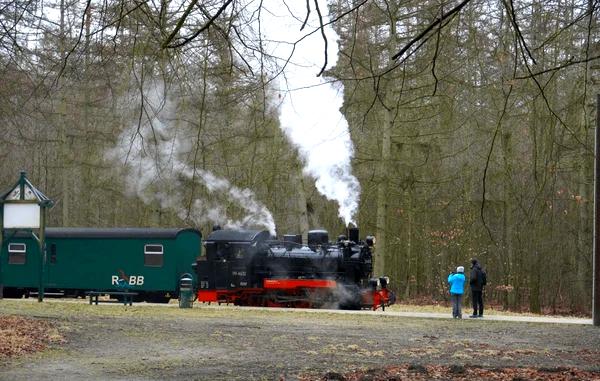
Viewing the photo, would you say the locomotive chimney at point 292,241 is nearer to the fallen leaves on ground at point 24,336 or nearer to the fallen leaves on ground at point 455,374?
the fallen leaves on ground at point 24,336

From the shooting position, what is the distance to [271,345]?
14.6 metres

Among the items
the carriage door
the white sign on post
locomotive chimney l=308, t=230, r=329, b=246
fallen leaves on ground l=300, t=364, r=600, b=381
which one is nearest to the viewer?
fallen leaves on ground l=300, t=364, r=600, b=381

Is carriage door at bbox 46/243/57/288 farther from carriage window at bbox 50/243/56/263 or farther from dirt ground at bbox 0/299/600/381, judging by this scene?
dirt ground at bbox 0/299/600/381

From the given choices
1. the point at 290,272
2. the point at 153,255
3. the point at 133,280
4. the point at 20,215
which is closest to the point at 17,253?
the point at 133,280

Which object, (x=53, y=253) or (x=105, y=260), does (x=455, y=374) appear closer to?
(x=105, y=260)

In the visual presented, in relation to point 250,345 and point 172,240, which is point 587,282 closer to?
point 172,240

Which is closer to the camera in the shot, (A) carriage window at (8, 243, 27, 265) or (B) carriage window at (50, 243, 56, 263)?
(B) carriage window at (50, 243, 56, 263)

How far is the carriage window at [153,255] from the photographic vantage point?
2769cm

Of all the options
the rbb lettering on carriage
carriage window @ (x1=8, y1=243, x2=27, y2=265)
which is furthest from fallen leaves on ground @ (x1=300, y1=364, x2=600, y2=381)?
carriage window @ (x1=8, y1=243, x2=27, y2=265)

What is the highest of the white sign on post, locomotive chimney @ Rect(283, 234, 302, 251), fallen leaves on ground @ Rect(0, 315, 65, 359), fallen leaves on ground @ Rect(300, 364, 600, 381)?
the white sign on post

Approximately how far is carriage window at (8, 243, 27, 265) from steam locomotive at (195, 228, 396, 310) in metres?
6.13

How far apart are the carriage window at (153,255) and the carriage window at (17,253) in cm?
419

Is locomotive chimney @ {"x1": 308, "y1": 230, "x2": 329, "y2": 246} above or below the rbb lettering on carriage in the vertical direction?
above

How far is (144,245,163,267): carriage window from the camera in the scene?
2769 cm
